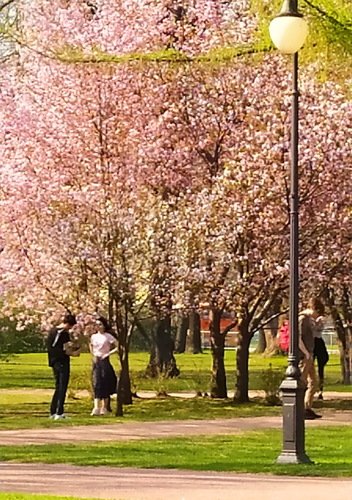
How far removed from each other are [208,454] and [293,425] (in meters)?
1.78

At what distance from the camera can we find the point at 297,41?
13.5 meters

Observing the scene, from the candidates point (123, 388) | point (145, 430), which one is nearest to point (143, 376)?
point (123, 388)

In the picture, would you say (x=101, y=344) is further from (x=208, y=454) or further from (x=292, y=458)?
(x=292, y=458)

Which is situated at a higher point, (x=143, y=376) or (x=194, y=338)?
(x=194, y=338)

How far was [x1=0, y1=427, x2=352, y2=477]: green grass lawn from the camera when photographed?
1419cm

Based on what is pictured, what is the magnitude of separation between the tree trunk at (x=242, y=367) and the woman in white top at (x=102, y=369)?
396cm

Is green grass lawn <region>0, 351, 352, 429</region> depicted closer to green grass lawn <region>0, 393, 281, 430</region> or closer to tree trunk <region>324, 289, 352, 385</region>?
green grass lawn <region>0, 393, 281, 430</region>

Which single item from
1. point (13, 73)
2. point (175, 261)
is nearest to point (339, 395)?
point (175, 261)

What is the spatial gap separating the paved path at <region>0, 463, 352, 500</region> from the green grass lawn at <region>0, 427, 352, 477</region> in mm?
571

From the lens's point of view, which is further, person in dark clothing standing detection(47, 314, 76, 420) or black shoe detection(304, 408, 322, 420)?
person in dark clothing standing detection(47, 314, 76, 420)

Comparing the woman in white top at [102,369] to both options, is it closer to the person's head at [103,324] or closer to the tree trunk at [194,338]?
the person's head at [103,324]

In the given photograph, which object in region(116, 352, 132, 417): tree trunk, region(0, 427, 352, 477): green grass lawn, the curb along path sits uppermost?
region(116, 352, 132, 417): tree trunk

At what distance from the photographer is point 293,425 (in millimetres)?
14305

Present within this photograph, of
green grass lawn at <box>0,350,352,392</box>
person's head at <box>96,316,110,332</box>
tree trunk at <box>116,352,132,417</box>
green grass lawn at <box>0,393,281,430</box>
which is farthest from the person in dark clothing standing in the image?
green grass lawn at <box>0,350,352,392</box>
